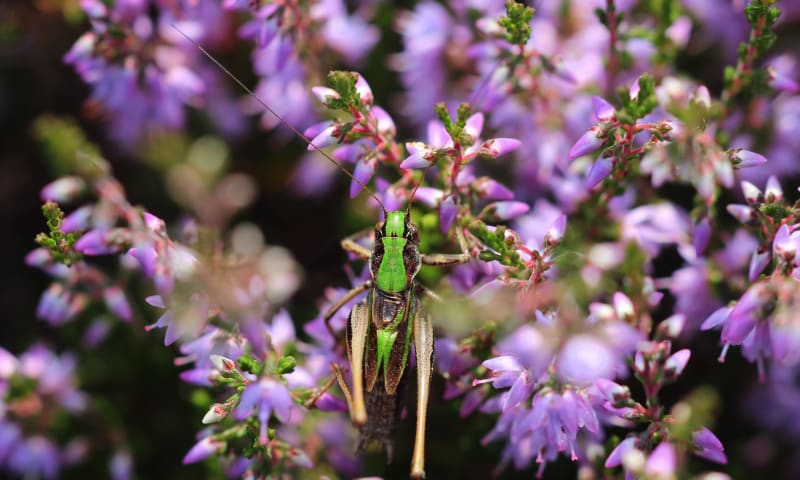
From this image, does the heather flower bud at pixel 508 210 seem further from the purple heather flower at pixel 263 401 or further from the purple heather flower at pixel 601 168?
the purple heather flower at pixel 263 401

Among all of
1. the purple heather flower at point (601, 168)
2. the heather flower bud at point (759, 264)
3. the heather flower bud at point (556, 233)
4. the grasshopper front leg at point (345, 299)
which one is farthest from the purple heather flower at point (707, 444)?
the grasshopper front leg at point (345, 299)

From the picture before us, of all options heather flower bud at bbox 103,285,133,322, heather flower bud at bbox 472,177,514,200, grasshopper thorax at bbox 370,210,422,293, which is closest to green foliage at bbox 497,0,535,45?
heather flower bud at bbox 472,177,514,200

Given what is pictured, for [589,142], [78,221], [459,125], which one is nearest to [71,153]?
[78,221]

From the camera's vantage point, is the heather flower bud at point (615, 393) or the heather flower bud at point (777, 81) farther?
the heather flower bud at point (777, 81)

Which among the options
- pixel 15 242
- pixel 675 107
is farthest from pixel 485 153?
pixel 15 242

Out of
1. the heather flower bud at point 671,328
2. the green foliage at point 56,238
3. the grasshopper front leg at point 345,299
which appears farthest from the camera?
the grasshopper front leg at point 345,299

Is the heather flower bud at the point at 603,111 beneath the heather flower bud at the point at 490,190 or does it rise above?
above

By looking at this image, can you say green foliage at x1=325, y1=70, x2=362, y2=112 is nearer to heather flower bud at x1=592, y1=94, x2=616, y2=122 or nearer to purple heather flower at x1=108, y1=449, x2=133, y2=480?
heather flower bud at x1=592, y1=94, x2=616, y2=122

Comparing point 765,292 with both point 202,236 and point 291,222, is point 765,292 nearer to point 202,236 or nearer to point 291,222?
point 202,236

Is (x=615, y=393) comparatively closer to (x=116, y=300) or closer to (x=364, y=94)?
(x=364, y=94)
